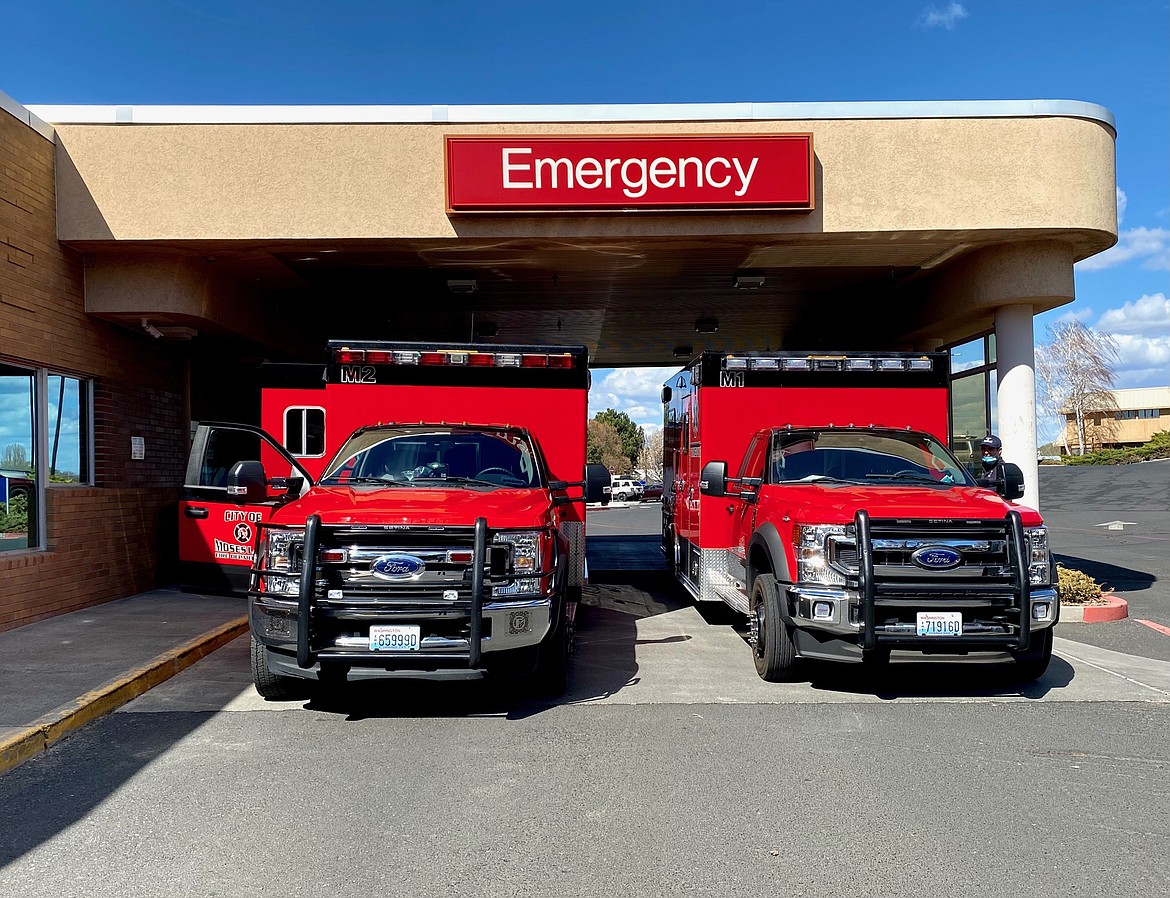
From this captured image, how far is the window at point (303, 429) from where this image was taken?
1221cm

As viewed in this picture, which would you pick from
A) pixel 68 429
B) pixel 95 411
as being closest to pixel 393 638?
pixel 68 429

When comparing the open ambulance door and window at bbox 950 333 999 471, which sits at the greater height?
window at bbox 950 333 999 471

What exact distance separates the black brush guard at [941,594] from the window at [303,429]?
25.8ft

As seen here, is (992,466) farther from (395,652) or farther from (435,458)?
(395,652)

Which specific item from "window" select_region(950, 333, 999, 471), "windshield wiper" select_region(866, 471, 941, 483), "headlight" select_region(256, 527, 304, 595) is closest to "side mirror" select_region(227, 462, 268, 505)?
"headlight" select_region(256, 527, 304, 595)

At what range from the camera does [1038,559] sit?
6895 mm

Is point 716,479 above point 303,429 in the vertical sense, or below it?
below

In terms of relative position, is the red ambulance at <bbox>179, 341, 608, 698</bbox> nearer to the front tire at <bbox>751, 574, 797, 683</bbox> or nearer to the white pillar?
the front tire at <bbox>751, 574, 797, 683</bbox>

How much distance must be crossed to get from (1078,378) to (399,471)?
184 ft

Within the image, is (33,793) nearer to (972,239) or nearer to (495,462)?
(495,462)

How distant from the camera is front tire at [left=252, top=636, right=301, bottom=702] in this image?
6676 millimetres

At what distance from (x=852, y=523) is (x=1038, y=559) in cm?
146

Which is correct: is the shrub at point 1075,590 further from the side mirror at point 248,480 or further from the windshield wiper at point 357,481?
the side mirror at point 248,480

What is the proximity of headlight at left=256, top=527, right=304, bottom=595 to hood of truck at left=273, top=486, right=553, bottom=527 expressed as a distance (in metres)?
0.10
